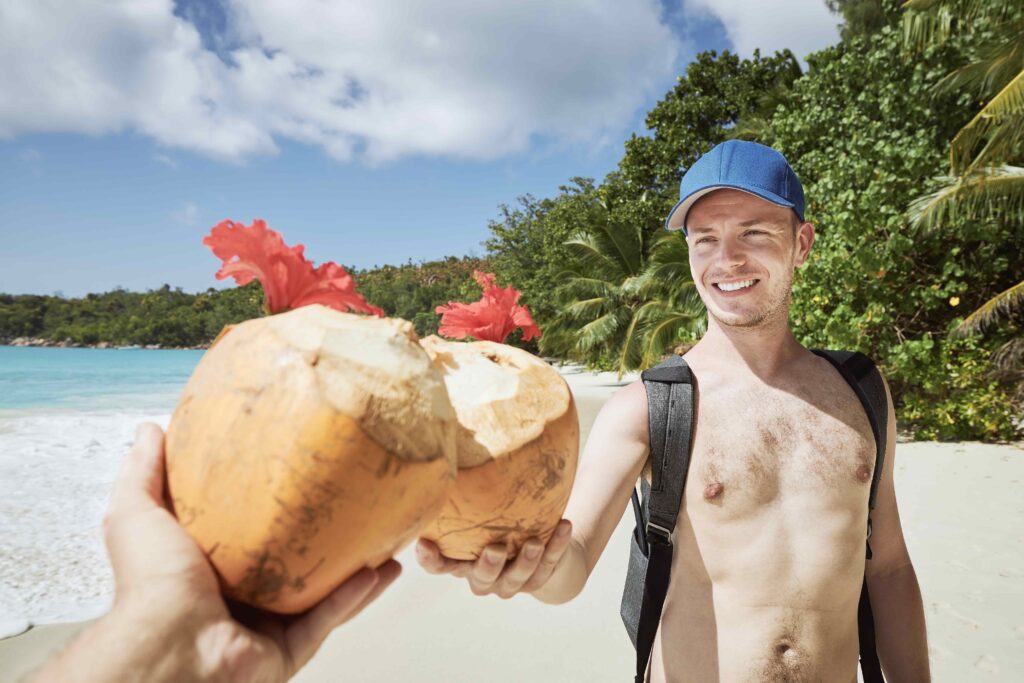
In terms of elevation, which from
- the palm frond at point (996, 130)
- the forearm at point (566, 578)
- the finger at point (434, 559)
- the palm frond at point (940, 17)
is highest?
the palm frond at point (940, 17)

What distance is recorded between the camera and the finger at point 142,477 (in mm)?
777

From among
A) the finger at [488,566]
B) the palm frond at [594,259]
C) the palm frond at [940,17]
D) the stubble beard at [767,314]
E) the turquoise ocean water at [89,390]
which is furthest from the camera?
the turquoise ocean water at [89,390]

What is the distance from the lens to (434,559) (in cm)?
113

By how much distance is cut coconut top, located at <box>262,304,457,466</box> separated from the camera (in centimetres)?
74

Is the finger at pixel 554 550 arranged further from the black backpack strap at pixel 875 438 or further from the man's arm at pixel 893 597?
the man's arm at pixel 893 597

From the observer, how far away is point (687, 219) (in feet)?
6.63

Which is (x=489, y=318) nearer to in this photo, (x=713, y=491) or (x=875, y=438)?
(x=713, y=491)

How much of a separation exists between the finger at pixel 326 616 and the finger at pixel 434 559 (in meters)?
0.26

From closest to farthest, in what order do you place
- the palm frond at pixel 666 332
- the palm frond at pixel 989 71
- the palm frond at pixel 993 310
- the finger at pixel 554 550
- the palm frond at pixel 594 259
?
the finger at pixel 554 550, the palm frond at pixel 989 71, the palm frond at pixel 993 310, the palm frond at pixel 666 332, the palm frond at pixel 594 259

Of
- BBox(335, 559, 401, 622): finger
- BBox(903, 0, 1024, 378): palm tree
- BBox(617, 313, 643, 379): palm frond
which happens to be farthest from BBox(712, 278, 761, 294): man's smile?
BBox(617, 313, 643, 379): palm frond

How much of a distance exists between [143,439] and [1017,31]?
37.3ft

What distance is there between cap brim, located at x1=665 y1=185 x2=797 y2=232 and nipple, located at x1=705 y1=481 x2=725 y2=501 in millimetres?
835

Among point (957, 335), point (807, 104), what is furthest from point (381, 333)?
point (807, 104)

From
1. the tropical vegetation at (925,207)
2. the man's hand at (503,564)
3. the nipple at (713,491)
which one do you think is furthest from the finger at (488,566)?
the tropical vegetation at (925,207)
